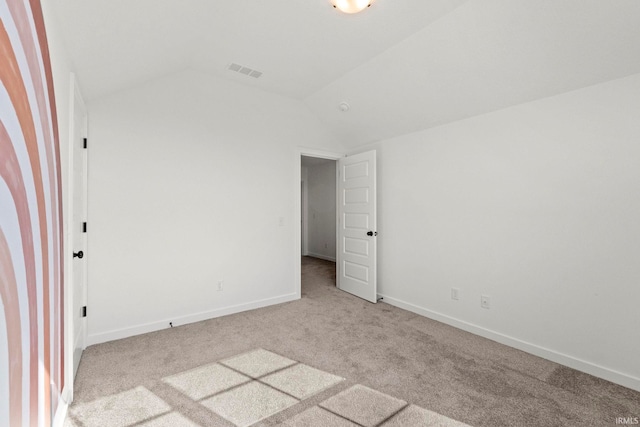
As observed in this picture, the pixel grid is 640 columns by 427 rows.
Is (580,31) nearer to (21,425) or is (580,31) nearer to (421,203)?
(421,203)

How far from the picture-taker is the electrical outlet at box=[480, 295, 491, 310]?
2.95 metres

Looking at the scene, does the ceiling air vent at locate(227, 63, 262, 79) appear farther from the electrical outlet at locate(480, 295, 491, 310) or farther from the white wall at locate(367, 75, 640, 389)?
the electrical outlet at locate(480, 295, 491, 310)

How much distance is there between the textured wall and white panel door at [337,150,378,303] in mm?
3247

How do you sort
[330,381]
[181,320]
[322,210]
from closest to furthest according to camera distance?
[330,381] → [181,320] → [322,210]

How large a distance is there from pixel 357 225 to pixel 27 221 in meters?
3.60

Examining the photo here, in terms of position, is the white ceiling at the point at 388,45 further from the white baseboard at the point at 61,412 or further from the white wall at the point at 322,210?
the white wall at the point at 322,210

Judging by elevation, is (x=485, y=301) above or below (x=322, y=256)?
above

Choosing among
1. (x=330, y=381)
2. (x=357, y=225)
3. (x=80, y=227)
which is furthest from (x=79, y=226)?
(x=357, y=225)

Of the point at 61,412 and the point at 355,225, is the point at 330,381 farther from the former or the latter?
the point at 355,225

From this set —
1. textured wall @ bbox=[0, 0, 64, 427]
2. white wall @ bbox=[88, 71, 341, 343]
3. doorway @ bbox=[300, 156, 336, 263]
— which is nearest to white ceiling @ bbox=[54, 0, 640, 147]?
white wall @ bbox=[88, 71, 341, 343]

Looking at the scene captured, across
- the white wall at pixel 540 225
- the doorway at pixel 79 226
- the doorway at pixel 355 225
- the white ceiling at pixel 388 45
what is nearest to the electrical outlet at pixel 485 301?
the white wall at pixel 540 225

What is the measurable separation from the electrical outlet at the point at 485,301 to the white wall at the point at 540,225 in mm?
39

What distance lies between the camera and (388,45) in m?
2.69

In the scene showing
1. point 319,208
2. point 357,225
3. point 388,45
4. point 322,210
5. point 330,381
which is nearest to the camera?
point 330,381
